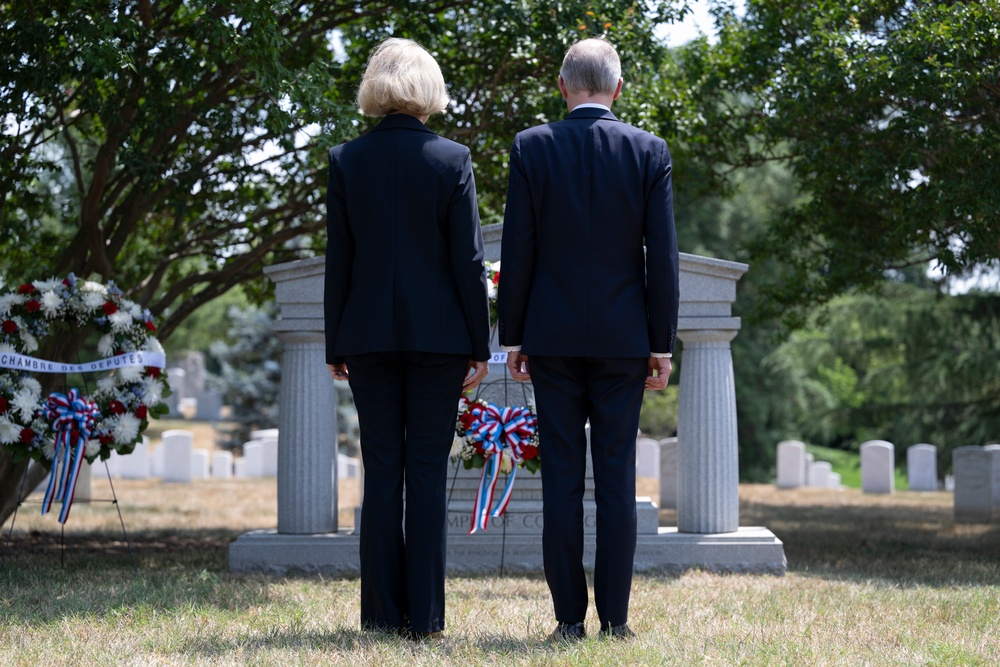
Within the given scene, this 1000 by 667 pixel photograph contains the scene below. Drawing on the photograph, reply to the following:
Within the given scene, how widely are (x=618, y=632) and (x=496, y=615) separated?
117cm

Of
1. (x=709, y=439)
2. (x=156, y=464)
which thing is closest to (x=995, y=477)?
(x=709, y=439)

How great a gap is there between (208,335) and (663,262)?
34582mm

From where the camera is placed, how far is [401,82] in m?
4.32

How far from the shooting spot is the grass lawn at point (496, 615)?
4.05 metres

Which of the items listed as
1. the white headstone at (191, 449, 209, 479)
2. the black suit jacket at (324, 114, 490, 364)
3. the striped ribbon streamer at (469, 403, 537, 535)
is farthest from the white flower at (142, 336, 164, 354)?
the white headstone at (191, 449, 209, 479)

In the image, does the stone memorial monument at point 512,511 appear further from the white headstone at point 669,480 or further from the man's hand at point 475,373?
the white headstone at point 669,480

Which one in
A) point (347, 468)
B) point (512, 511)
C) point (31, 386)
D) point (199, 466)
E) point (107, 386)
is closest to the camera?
point (31, 386)

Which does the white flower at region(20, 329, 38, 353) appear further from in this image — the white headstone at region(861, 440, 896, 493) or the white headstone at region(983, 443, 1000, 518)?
the white headstone at region(861, 440, 896, 493)

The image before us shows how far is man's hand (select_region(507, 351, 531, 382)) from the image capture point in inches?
173

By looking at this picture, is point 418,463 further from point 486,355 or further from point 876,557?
point 876,557

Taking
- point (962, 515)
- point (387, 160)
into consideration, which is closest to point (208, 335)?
point (962, 515)

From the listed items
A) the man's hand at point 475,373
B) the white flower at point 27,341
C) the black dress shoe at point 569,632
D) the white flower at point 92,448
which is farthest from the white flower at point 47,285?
the black dress shoe at point 569,632

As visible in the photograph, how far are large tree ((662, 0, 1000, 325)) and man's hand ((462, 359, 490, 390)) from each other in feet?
17.5

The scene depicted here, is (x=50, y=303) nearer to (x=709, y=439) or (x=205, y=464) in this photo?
(x=709, y=439)
